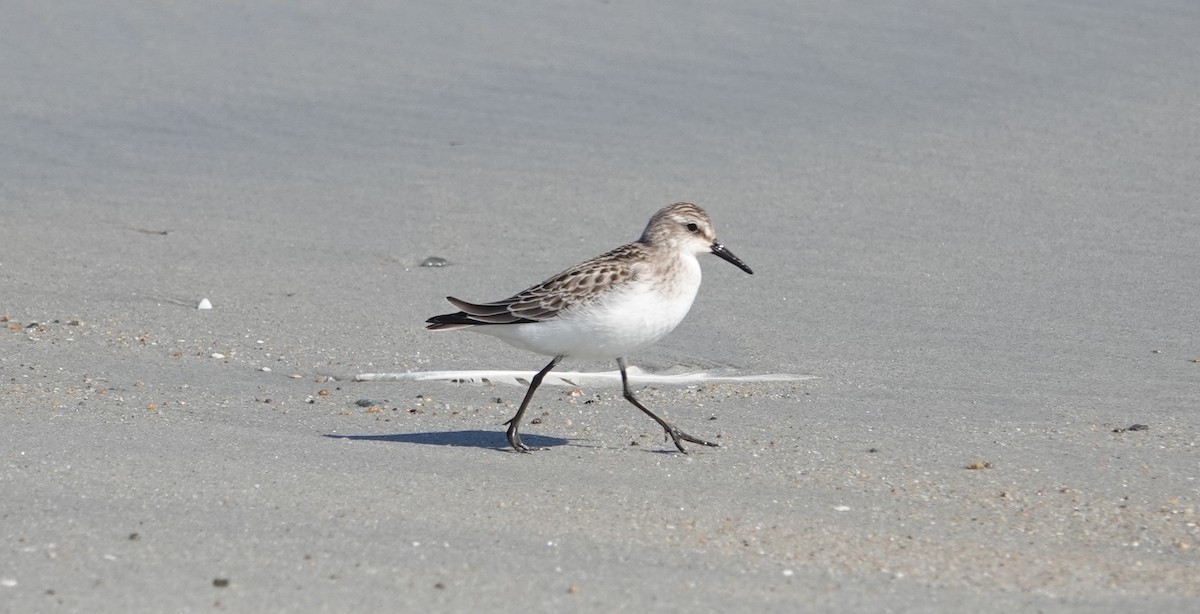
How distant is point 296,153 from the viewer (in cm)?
1155

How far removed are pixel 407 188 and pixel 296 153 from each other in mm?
1174

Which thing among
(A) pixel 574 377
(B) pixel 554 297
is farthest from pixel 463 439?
(A) pixel 574 377

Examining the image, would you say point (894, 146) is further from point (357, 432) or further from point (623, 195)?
point (357, 432)

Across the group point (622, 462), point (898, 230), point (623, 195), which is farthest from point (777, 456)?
point (623, 195)

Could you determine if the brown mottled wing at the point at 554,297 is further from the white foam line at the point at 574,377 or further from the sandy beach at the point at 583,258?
the white foam line at the point at 574,377

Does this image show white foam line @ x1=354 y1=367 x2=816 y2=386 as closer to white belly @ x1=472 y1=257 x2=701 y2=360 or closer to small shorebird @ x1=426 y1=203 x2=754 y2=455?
small shorebird @ x1=426 y1=203 x2=754 y2=455

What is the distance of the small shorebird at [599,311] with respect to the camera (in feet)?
20.9

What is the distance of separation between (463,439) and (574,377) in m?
1.18

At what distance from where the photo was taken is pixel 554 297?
6.46 m

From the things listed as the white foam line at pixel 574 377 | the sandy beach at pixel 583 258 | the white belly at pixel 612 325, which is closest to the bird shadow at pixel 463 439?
the sandy beach at pixel 583 258

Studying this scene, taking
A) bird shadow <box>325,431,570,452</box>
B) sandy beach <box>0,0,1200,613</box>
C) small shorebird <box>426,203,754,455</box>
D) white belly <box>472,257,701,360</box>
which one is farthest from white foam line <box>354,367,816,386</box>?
white belly <box>472,257,701,360</box>

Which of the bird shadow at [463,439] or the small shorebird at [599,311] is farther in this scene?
the bird shadow at [463,439]

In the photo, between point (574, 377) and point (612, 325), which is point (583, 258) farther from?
point (612, 325)

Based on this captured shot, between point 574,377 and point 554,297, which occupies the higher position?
point 554,297
